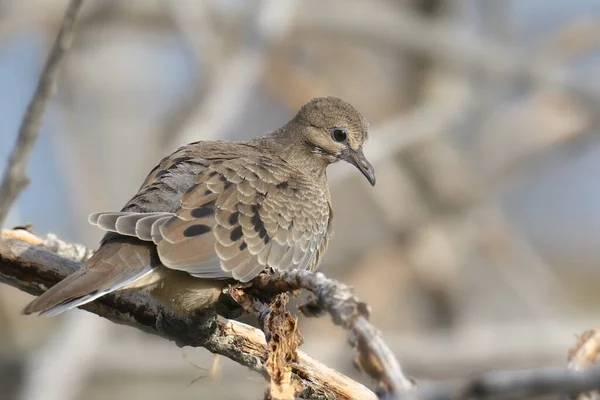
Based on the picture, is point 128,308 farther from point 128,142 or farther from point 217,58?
point 128,142

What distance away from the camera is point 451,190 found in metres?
9.56

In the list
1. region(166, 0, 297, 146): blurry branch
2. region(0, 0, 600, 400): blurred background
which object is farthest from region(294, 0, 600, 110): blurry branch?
region(166, 0, 297, 146): blurry branch

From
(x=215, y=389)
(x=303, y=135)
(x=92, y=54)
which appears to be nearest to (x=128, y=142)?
(x=92, y=54)

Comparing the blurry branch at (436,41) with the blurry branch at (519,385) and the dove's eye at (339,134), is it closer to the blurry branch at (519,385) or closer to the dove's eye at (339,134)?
the dove's eye at (339,134)

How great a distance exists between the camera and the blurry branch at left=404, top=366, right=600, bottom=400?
164 cm

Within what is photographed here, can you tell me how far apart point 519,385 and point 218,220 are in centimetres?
242

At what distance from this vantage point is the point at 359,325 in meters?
2.26

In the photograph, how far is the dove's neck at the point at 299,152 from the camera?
16.6ft

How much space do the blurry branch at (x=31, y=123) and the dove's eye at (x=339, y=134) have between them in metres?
2.08

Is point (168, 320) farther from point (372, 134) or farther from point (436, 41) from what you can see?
point (436, 41)

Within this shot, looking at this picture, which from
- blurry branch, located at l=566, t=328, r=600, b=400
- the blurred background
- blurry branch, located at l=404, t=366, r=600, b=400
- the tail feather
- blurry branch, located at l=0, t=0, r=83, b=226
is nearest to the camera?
blurry branch, located at l=404, t=366, r=600, b=400

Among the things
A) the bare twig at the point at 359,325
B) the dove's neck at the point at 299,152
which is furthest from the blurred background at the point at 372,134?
the bare twig at the point at 359,325

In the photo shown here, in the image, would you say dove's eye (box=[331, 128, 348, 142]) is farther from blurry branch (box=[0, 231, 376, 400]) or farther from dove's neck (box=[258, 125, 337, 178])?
blurry branch (box=[0, 231, 376, 400])

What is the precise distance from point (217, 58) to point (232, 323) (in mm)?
4283
